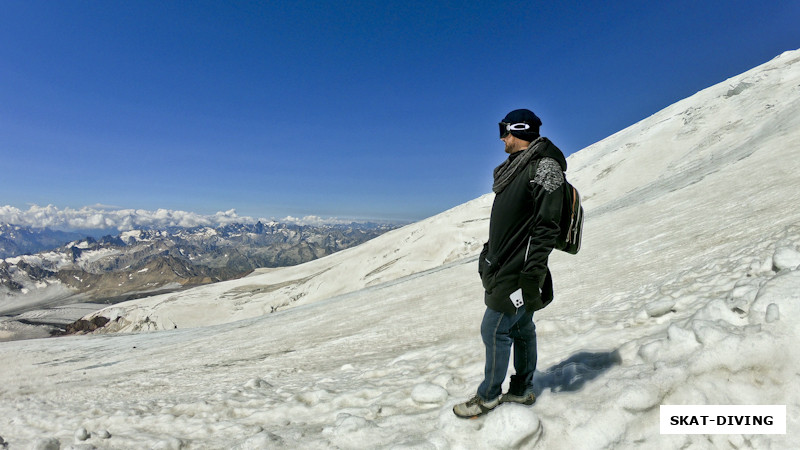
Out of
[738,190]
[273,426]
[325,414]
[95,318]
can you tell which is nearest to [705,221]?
[738,190]

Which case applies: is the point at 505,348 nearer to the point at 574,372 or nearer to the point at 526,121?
the point at 574,372

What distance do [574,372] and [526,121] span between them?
3350 millimetres

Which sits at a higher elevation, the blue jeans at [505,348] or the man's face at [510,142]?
the man's face at [510,142]

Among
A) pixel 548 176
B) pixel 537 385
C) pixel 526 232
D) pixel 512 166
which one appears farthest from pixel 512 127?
pixel 537 385

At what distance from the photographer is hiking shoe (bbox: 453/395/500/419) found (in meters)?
4.18

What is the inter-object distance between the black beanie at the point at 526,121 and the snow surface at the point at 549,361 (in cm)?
281

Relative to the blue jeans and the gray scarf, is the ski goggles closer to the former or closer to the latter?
the gray scarf

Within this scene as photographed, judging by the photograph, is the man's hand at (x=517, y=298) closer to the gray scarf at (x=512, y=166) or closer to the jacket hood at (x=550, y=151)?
the gray scarf at (x=512, y=166)

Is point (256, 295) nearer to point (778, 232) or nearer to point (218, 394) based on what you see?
point (218, 394)

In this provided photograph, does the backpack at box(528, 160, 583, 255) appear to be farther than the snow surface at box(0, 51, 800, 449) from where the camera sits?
Yes

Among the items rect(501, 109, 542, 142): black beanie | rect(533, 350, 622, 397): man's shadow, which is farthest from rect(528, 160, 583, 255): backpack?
rect(533, 350, 622, 397): man's shadow

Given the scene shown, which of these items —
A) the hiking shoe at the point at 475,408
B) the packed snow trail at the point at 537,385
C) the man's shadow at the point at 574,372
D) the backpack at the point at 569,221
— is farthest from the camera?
the man's shadow at the point at 574,372

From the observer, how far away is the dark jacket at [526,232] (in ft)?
11.9

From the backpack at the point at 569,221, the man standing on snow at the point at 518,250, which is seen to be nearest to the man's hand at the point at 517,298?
the man standing on snow at the point at 518,250
